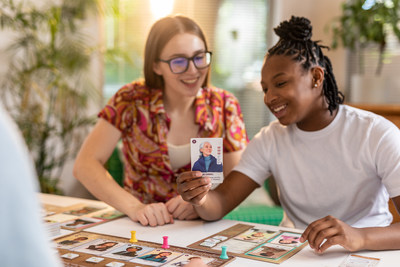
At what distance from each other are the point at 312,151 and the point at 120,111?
854mm

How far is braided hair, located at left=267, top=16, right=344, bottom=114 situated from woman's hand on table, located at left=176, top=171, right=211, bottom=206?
607 millimetres

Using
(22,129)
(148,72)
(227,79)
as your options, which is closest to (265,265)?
(148,72)

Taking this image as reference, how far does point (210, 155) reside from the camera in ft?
4.73

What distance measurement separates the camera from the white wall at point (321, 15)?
416 cm

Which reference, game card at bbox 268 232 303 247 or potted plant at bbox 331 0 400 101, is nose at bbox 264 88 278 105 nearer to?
game card at bbox 268 232 303 247

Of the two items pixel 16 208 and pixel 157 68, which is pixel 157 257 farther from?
pixel 157 68

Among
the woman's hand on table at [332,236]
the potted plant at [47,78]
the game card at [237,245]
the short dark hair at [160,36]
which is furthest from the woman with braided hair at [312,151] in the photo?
the potted plant at [47,78]

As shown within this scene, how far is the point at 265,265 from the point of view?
1.25 metres

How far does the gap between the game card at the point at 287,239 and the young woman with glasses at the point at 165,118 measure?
2.20 feet

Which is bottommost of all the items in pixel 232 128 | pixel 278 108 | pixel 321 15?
pixel 232 128

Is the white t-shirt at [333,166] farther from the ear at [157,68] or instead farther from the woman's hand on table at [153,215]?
the ear at [157,68]

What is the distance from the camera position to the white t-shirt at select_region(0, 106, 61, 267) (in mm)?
513

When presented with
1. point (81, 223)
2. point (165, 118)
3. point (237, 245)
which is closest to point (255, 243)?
point (237, 245)

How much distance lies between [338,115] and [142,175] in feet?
3.08
